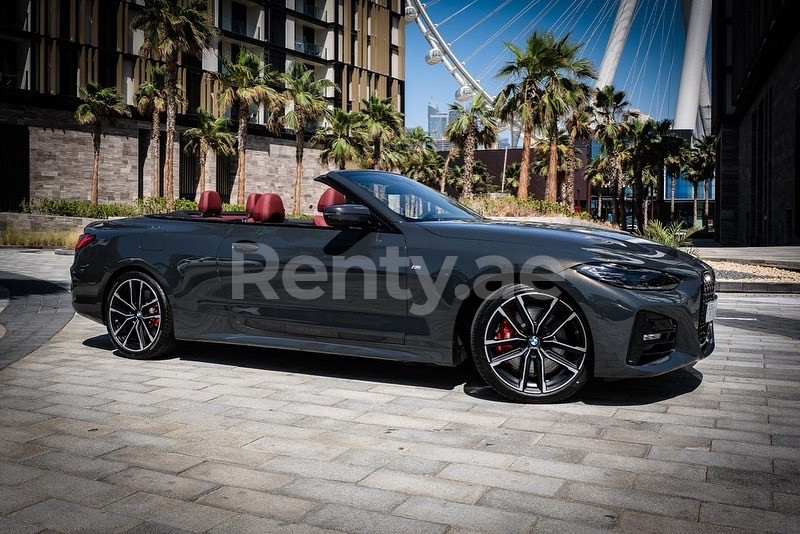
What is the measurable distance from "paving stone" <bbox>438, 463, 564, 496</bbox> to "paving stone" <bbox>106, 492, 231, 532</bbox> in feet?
3.30

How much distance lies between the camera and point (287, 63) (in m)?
61.1

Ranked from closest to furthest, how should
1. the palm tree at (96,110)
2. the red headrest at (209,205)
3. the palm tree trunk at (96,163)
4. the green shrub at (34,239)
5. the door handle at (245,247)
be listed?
the door handle at (245,247)
the red headrest at (209,205)
the green shrub at (34,239)
the palm tree at (96,110)
the palm tree trunk at (96,163)

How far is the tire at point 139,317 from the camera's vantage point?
5957mm

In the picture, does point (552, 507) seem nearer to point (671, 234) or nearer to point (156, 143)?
point (671, 234)

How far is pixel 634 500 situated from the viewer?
2994 millimetres

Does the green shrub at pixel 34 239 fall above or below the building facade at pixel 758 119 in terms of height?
below

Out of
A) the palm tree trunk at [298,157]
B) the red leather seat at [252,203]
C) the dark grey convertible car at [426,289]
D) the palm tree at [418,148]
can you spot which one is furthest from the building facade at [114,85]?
the dark grey convertible car at [426,289]

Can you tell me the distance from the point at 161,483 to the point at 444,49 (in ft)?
352

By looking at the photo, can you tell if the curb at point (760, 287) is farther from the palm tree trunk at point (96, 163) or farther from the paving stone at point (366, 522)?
the palm tree trunk at point (96, 163)

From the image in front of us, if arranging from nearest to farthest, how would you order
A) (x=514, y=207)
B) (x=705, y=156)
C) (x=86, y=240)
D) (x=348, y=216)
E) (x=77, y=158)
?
(x=348, y=216) < (x=86, y=240) < (x=514, y=207) < (x=77, y=158) < (x=705, y=156)

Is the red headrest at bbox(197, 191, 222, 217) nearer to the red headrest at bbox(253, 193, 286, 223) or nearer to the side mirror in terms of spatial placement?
the red headrest at bbox(253, 193, 286, 223)

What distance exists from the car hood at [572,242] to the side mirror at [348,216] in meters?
0.39

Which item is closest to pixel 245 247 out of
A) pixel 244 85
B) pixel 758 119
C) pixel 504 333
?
pixel 504 333

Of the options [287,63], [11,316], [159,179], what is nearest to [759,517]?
[11,316]
